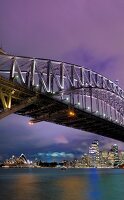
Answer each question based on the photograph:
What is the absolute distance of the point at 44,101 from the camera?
4450 centimetres

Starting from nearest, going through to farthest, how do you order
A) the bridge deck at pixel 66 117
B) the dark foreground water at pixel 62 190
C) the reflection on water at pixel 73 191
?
the reflection on water at pixel 73 191
the dark foreground water at pixel 62 190
the bridge deck at pixel 66 117

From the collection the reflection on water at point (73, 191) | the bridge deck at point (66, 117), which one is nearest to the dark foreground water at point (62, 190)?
the reflection on water at point (73, 191)

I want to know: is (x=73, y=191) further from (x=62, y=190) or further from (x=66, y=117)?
(x=66, y=117)

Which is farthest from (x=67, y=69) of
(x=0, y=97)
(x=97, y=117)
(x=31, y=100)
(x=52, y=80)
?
(x=0, y=97)

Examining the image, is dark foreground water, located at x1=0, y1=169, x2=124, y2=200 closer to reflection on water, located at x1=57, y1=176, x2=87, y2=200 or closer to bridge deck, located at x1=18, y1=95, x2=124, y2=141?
reflection on water, located at x1=57, y1=176, x2=87, y2=200

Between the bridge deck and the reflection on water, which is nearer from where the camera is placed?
the reflection on water

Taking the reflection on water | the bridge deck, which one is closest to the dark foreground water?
the reflection on water

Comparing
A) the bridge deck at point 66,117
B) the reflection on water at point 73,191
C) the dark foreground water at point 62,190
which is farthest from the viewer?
the bridge deck at point 66,117

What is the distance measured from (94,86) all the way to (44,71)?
2027cm

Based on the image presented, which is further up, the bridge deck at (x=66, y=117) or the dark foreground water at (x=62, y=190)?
the bridge deck at (x=66, y=117)

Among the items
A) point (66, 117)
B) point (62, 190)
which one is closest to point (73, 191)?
point (62, 190)

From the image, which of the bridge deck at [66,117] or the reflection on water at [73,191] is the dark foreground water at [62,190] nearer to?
the reflection on water at [73,191]

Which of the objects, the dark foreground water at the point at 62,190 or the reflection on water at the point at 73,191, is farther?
the dark foreground water at the point at 62,190

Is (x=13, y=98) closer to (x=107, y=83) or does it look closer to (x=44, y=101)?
(x=44, y=101)
